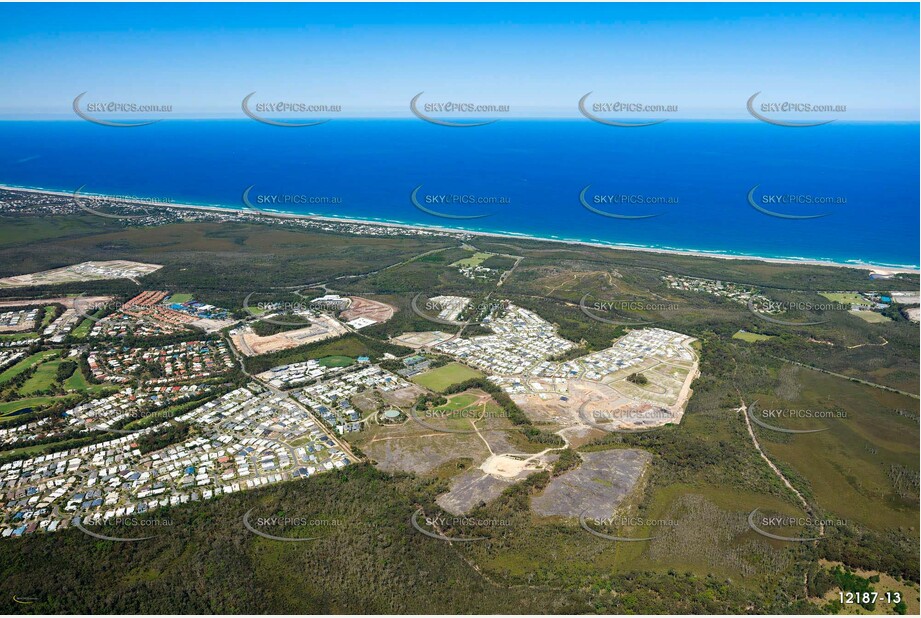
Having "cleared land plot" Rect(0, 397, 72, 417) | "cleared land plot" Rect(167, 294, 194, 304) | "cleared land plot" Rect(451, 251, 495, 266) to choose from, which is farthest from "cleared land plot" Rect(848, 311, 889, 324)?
"cleared land plot" Rect(0, 397, 72, 417)

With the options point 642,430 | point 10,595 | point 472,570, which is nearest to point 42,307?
point 10,595

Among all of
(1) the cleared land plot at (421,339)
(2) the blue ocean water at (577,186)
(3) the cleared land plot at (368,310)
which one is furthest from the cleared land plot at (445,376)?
(2) the blue ocean water at (577,186)

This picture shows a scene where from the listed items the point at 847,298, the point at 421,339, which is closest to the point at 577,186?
the point at 847,298

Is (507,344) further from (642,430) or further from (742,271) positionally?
(742,271)

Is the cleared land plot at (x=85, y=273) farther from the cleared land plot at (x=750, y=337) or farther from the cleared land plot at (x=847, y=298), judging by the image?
the cleared land plot at (x=847, y=298)

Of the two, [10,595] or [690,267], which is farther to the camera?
[690,267]

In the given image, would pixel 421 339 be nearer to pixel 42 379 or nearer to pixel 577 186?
pixel 42 379
